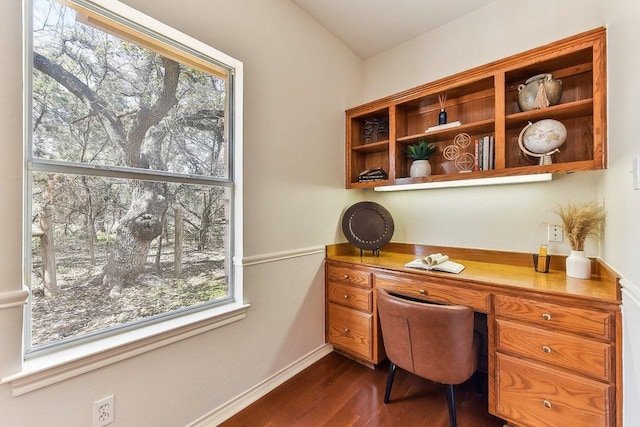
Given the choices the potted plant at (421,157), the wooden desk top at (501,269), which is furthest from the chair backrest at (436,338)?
the potted plant at (421,157)

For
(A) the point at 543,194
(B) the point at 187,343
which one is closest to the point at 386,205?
(A) the point at 543,194

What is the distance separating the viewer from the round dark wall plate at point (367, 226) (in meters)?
2.21

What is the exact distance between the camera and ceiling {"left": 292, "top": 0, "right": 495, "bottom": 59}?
6.30 ft

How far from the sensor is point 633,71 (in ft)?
3.40

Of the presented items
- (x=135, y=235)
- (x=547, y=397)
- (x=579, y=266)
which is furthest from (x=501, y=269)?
(x=135, y=235)

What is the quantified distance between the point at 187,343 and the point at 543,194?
7.83ft

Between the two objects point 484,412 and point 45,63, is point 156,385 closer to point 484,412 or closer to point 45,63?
point 45,63

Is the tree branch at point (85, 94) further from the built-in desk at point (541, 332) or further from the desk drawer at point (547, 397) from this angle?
the desk drawer at point (547, 397)

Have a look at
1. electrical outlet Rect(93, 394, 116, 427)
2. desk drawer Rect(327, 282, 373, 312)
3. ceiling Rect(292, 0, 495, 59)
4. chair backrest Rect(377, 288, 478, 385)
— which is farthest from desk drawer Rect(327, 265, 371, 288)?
ceiling Rect(292, 0, 495, 59)

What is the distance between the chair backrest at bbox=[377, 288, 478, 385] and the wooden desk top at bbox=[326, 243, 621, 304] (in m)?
0.28

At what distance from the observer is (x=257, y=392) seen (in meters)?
1.71

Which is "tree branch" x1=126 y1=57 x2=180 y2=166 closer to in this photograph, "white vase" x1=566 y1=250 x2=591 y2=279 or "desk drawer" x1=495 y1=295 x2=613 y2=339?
"desk drawer" x1=495 y1=295 x2=613 y2=339

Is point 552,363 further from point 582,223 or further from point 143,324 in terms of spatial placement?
point 143,324

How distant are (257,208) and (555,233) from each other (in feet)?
6.40
